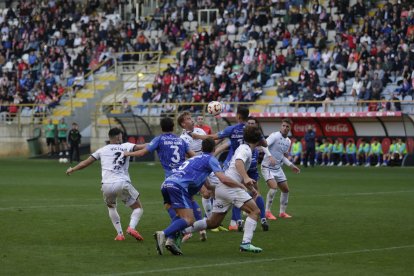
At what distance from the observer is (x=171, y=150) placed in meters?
16.0

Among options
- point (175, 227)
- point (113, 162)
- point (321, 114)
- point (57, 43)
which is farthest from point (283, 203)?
point (57, 43)

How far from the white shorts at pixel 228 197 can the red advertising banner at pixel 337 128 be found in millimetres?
30394

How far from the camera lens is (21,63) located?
6134 cm

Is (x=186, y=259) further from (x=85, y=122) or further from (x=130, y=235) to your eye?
(x=85, y=122)

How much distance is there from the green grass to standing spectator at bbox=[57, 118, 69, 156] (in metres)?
23.2

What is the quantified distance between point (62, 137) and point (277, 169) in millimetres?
32551

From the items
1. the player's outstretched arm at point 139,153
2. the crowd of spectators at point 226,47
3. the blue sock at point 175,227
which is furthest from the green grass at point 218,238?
the crowd of spectators at point 226,47

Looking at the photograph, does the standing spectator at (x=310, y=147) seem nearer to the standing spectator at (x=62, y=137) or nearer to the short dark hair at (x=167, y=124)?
the standing spectator at (x=62, y=137)

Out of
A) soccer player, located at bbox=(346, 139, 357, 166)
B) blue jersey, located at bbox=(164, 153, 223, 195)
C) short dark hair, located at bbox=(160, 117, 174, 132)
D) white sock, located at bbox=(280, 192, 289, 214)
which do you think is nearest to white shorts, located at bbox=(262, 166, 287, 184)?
white sock, located at bbox=(280, 192, 289, 214)

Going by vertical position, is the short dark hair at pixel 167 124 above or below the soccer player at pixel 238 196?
above

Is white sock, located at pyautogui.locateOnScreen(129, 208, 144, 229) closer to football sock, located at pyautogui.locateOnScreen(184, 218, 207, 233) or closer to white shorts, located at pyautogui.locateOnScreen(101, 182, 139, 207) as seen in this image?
white shorts, located at pyautogui.locateOnScreen(101, 182, 139, 207)

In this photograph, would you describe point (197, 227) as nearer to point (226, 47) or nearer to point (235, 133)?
point (235, 133)

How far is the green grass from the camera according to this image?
12.9 metres

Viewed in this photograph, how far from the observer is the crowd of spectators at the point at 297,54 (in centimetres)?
4531
